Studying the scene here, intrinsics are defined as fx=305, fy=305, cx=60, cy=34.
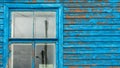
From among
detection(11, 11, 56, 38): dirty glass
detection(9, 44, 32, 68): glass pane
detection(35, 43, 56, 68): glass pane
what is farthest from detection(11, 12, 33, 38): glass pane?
detection(35, 43, 56, 68): glass pane

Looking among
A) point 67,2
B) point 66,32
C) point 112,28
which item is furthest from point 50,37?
point 112,28

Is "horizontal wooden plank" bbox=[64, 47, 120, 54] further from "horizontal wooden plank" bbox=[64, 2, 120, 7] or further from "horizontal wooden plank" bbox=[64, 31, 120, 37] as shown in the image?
"horizontal wooden plank" bbox=[64, 2, 120, 7]

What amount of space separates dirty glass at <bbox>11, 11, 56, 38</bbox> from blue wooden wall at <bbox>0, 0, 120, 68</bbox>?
11.5 inches

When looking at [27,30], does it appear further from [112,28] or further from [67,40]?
[112,28]

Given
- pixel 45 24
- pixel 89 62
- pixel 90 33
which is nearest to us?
pixel 89 62

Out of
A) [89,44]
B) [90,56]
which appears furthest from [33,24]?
[90,56]

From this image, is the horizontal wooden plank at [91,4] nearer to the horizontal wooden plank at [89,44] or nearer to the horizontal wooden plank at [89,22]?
the horizontal wooden plank at [89,22]

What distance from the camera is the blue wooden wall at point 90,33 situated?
738 cm

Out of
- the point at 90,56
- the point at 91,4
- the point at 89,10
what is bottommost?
the point at 90,56

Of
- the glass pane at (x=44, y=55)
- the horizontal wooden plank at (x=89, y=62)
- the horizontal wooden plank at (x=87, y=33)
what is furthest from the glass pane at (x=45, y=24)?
the horizontal wooden plank at (x=89, y=62)

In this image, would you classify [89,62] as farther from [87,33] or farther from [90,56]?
[87,33]

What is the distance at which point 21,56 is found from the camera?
739cm

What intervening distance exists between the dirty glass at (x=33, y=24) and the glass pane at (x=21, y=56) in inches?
10.7

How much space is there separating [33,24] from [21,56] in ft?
2.76
